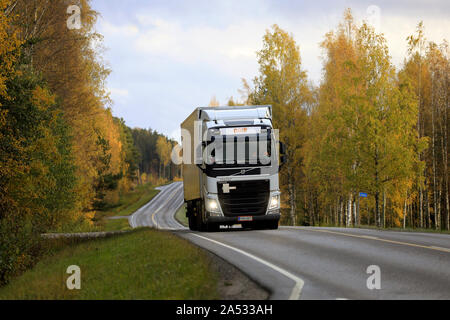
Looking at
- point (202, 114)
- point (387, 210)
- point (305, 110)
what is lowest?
point (387, 210)

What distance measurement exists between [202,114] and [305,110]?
19986 mm

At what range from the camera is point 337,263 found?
10219mm

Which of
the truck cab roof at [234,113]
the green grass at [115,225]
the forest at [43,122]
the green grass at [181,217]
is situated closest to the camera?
the truck cab roof at [234,113]

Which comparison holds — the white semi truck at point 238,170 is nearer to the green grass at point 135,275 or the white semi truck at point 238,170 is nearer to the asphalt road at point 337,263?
the asphalt road at point 337,263

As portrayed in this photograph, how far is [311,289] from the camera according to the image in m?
7.67

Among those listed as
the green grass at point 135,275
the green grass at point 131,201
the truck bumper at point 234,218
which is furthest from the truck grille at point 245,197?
the green grass at point 131,201

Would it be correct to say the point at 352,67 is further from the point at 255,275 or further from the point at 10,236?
the point at 255,275

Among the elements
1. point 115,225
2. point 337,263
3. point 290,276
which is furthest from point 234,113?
point 115,225

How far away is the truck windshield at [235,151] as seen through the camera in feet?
57.9

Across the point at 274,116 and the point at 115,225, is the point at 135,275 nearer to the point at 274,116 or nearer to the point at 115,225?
the point at 274,116

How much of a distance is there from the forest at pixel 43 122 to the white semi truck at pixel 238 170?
696 centimetres

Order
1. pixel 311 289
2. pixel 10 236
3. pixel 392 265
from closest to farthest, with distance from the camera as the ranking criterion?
pixel 311 289
pixel 392 265
pixel 10 236

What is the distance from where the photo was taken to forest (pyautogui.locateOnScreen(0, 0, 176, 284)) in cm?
1944
